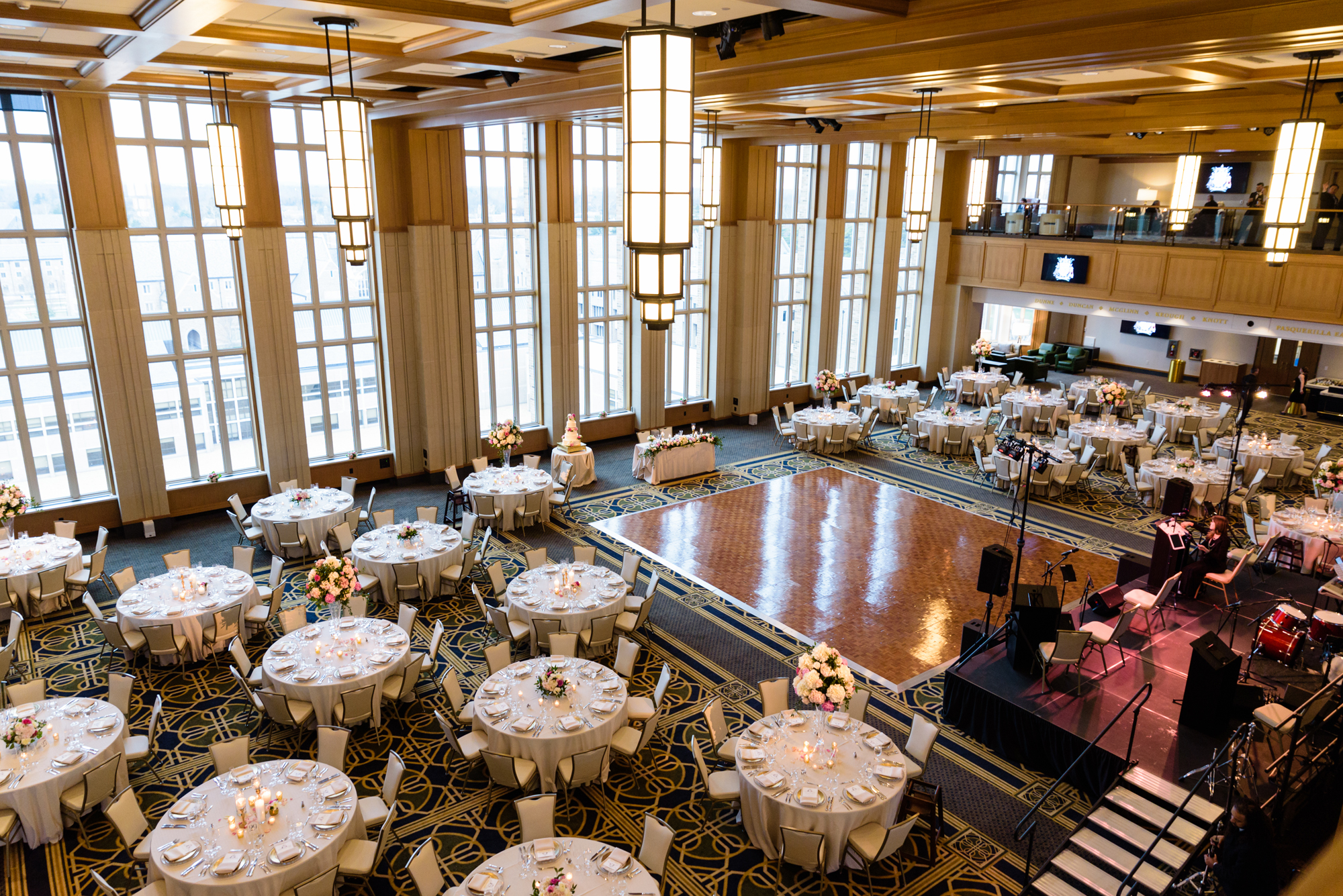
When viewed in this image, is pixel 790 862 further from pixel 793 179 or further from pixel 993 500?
pixel 793 179

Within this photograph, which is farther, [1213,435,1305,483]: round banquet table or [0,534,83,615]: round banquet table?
[1213,435,1305,483]: round banquet table

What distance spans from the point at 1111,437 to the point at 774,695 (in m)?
13.3

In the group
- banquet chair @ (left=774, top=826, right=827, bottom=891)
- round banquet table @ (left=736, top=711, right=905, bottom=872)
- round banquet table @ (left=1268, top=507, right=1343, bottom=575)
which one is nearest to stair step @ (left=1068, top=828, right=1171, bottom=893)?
round banquet table @ (left=736, top=711, right=905, bottom=872)

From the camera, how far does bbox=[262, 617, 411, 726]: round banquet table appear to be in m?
9.35

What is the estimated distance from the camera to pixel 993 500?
17250 millimetres

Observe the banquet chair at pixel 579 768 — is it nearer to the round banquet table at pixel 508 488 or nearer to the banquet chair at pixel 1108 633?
the banquet chair at pixel 1108 633

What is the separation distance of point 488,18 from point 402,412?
446 inches

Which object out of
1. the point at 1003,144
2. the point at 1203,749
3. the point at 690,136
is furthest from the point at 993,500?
the point at 690,136

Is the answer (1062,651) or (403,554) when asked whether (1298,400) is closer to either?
(1062,651)

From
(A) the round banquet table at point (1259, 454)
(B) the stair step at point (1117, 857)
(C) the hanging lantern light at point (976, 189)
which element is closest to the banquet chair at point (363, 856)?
(B) the stair step at point (1117, 857)

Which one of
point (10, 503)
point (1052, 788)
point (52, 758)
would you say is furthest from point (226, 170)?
point (1052, 788)

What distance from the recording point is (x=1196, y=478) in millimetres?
16438

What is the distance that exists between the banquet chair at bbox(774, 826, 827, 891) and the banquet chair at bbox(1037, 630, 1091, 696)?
3.63 meters

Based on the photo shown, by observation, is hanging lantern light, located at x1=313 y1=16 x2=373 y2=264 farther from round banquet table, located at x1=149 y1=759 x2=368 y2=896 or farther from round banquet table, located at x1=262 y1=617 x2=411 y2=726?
round banquet table, located at x1=149 y1=759 x2=368 y2=896
